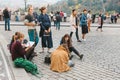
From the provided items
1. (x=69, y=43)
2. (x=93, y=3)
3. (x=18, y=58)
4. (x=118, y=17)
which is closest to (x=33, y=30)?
(x=69, y=43)

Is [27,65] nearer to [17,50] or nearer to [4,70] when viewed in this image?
[4,70]

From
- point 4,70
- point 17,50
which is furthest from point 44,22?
point 4,70

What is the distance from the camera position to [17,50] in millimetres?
12414

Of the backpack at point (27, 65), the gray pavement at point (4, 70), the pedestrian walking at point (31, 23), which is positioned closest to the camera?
the gray pavement at point (4, 70)

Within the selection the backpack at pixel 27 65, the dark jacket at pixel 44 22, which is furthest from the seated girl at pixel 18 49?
the dark jacket at pixel 44 22

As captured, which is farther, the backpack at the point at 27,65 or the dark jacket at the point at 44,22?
the dark jacket at the point at 44,22

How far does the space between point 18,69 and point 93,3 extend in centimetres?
8707

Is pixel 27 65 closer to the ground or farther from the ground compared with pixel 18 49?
closer to the ground

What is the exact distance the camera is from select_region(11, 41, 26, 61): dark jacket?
12.3m

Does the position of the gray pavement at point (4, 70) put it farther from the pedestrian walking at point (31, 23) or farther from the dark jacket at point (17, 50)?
the pedestrian walking at point (31, 23)

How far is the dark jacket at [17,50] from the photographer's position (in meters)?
12.3

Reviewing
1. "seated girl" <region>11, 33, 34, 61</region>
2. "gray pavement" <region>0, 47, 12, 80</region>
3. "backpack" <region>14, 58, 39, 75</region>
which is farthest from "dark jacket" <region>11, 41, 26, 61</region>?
"backpack" <region>14, 58, 39, 75</region>

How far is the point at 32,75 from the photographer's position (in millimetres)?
11383

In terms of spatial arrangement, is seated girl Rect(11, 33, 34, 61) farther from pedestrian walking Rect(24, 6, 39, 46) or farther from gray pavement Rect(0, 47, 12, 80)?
pedestrian walking Rect(24, 6, 39, 46)
